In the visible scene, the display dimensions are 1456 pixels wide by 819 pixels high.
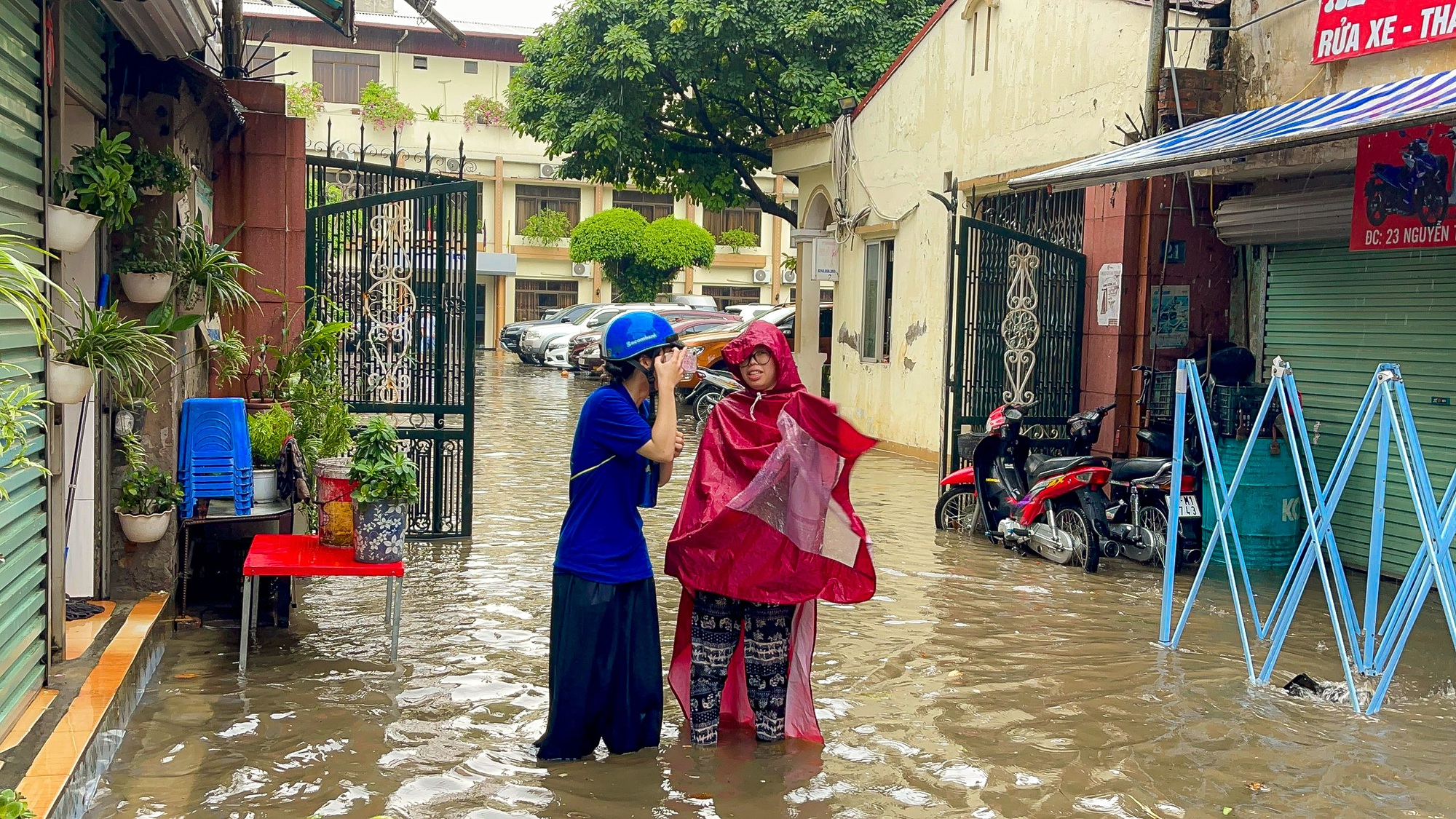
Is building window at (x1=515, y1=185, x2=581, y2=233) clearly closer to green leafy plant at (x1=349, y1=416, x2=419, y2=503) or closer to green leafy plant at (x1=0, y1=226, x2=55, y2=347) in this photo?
green leafy plant at (x1=349, y1=416, x2=419, y2=503)

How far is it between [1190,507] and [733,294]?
116ft

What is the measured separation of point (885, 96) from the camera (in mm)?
15625

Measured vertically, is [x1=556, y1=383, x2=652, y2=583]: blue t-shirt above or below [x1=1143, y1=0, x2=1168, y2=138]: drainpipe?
below

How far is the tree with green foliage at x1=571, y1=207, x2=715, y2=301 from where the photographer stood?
36.5 metres

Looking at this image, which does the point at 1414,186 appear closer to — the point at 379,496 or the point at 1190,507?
→ the point at 1190,507

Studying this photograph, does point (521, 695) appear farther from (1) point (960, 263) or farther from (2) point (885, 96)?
(2) point (885, 96)

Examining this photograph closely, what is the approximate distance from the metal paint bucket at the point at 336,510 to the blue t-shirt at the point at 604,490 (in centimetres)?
174

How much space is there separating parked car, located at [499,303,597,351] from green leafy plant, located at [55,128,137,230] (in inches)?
991

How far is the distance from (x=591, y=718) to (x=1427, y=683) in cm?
410

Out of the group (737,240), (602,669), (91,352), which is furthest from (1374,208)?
(737,240)

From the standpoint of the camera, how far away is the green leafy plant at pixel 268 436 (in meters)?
7.32

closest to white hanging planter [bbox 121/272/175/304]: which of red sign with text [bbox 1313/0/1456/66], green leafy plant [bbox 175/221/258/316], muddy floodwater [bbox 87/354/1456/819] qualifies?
green leafy plant [bbox 175/221/258/316]

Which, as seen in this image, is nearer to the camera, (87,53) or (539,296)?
(87,53)

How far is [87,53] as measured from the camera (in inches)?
239
